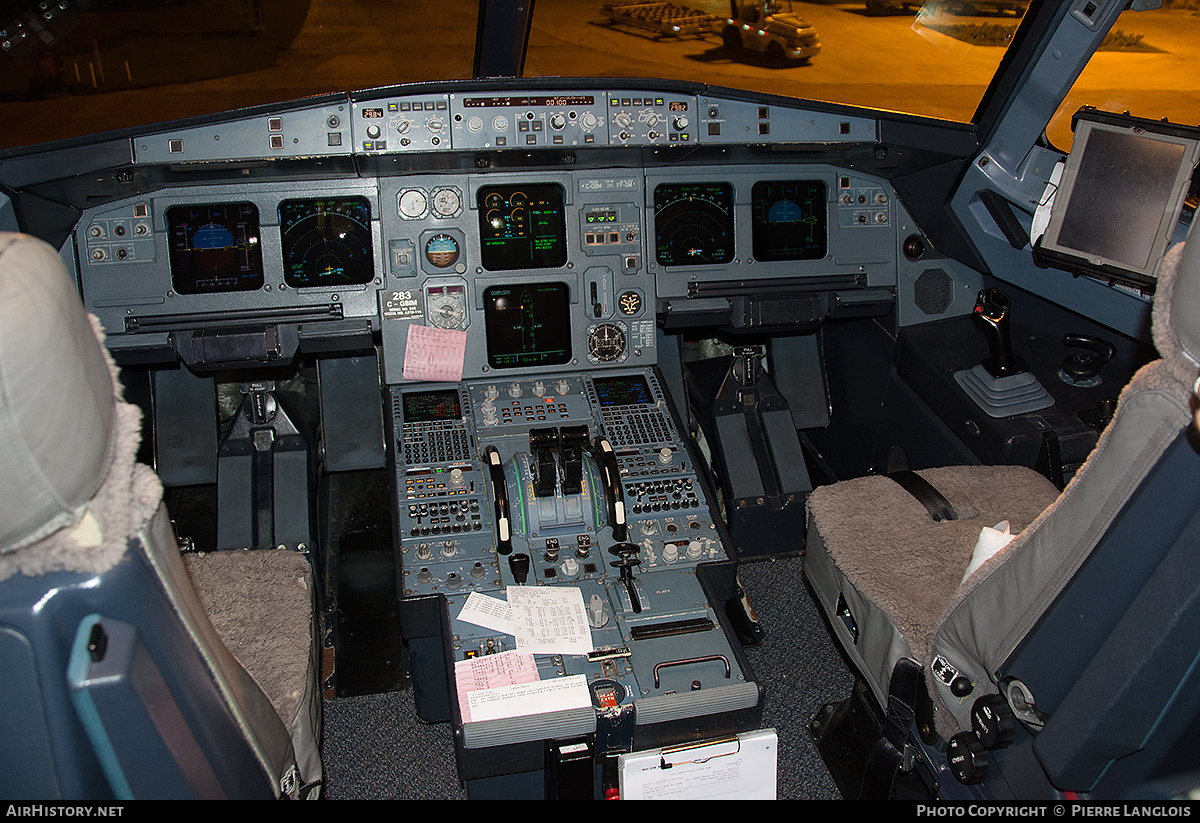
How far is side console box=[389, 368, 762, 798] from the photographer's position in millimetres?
1835

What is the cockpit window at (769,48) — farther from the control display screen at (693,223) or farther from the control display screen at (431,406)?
the control display screen at (431,406)

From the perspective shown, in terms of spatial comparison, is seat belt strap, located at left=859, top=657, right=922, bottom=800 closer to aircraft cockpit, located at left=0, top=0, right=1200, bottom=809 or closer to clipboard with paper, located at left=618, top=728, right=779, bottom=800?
aircraft cockpit, located at left=0, top=0, right=1200, bottom=809

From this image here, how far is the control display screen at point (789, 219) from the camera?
3094 mm

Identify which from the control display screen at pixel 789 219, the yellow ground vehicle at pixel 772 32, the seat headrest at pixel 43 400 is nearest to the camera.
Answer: the seat headrest at pixel 43 400

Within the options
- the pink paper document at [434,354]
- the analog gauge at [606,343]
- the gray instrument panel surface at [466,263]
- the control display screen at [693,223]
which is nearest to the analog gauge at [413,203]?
the gray instrument panel surface at [466,263]

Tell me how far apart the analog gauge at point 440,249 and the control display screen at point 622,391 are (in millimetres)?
658

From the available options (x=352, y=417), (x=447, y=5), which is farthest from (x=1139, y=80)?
(x=447, y=5)

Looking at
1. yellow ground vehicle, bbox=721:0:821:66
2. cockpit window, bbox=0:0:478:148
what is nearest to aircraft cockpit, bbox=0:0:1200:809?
yellow ground vehicle, bbox=721:0:821:66

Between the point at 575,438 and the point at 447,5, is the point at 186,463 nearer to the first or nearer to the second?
the point at 575,438

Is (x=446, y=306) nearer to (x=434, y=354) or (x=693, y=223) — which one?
(x=434, y=354)

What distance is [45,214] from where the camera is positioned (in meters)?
2.57

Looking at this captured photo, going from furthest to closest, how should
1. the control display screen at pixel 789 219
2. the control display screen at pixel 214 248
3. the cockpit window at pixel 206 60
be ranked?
the cockpit window at pixel 206 60 → the control display screen at pixel 789 219 → the control display screen at pixel 214 248

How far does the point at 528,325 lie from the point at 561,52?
4090 millimetres

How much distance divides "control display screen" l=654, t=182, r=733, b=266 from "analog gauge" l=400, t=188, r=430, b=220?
812 millimetres
